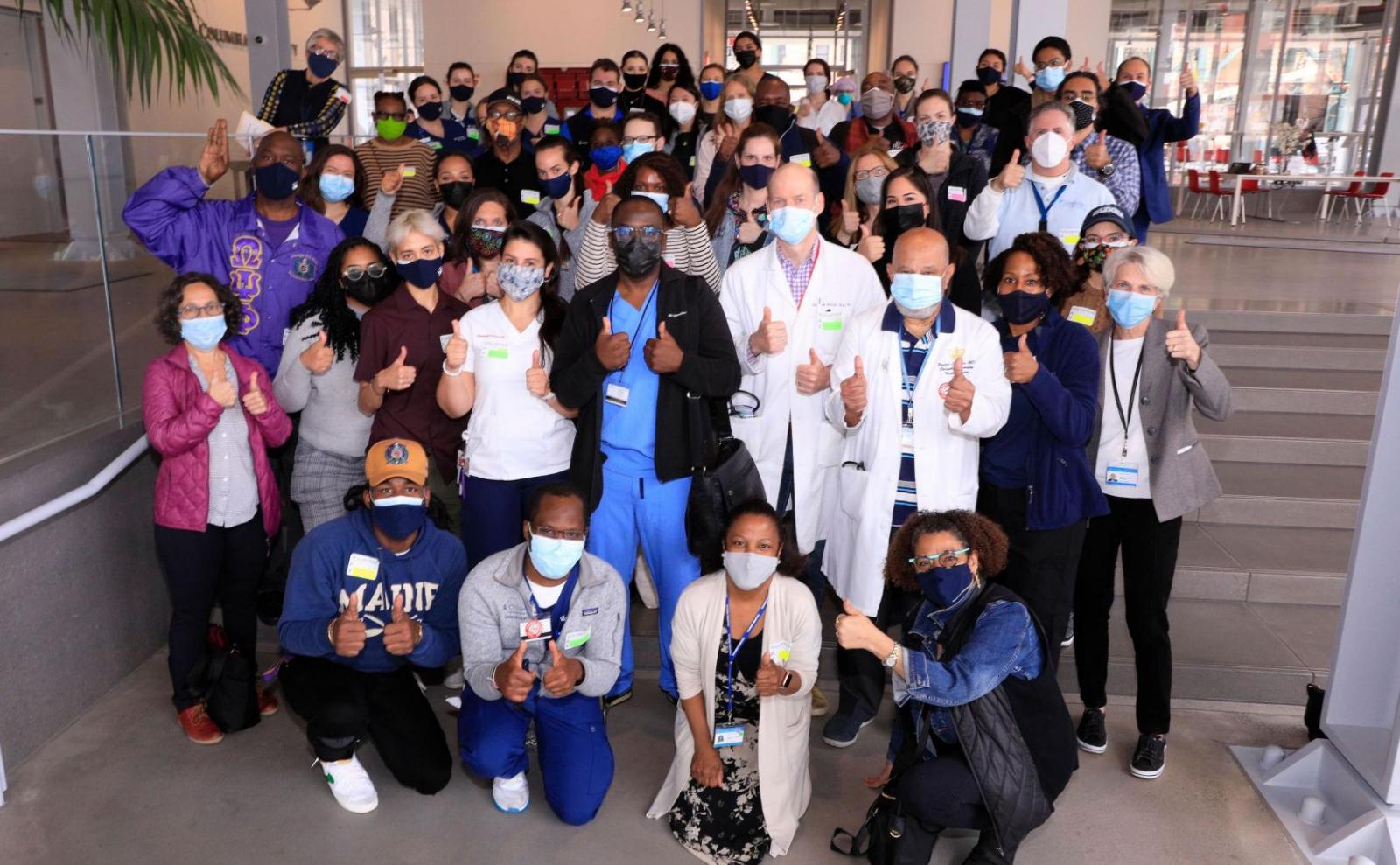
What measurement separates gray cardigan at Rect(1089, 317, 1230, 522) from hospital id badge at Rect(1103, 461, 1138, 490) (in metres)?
0.06

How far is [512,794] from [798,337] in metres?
1.86

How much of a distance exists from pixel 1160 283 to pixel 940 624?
1384 mm

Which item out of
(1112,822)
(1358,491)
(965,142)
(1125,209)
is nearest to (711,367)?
(1112,822)

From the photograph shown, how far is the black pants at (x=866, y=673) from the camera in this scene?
13.2 ft

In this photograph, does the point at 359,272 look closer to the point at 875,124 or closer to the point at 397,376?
the point at 397,376

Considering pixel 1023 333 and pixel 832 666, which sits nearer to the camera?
pixel 1023 333

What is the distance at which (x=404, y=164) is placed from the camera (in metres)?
5.64

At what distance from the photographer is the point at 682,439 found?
150 inches

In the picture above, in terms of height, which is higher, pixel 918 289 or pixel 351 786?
A: pixel 918 289

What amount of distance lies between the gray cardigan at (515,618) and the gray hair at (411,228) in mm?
1288

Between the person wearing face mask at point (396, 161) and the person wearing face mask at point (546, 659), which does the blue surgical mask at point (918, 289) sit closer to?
the person wearing face mask at point (546, 659)

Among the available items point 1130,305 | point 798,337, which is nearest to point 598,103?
point 798,337

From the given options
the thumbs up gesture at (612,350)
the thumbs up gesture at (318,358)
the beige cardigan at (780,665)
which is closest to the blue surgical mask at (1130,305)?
the beige cardigan at (780,665)

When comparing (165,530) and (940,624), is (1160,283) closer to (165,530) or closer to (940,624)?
(940,624)
